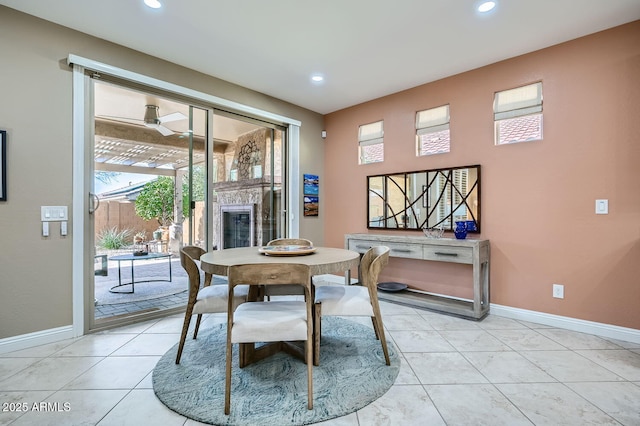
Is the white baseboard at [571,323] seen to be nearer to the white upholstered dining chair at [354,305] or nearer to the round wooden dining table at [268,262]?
the white upholstered dining chair at [354,305]

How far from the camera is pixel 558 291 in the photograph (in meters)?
2.89

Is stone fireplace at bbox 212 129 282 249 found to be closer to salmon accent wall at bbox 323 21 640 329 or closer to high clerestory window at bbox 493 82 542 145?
salmon accent wall at bbox 323 21 640 329

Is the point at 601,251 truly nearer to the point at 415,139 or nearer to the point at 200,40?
the point at 415,139

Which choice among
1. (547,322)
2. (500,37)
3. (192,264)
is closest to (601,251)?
(547,322)

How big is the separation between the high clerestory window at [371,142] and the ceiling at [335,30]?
886 mm

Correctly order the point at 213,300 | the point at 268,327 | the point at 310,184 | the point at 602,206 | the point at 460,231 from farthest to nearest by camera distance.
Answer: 1. the point at 310,184
2. the point at 460,231
3. the point at 602,206
4. the point at 213,300
5. the point at 268,327

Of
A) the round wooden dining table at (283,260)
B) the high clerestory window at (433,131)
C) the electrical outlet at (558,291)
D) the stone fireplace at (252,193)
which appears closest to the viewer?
the round wooden dining table at (283,260)

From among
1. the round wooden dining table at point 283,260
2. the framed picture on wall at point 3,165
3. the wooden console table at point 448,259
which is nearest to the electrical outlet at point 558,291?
the wooden console table at point 448,259

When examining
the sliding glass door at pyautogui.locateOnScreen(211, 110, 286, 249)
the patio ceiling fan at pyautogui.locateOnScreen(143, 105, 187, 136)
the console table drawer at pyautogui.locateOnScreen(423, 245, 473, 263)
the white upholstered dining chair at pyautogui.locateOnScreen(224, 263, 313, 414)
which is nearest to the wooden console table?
the console table drawer at pyautogui.locateOnScreen(423, 245, 473, 263)

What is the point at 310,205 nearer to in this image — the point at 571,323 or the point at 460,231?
the point at 460,231

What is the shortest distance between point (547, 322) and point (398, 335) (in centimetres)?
153

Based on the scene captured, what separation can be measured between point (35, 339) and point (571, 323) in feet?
15.2

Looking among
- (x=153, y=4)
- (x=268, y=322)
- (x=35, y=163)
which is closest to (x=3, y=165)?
(x=35, y=163)

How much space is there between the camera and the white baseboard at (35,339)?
7.67 feet
